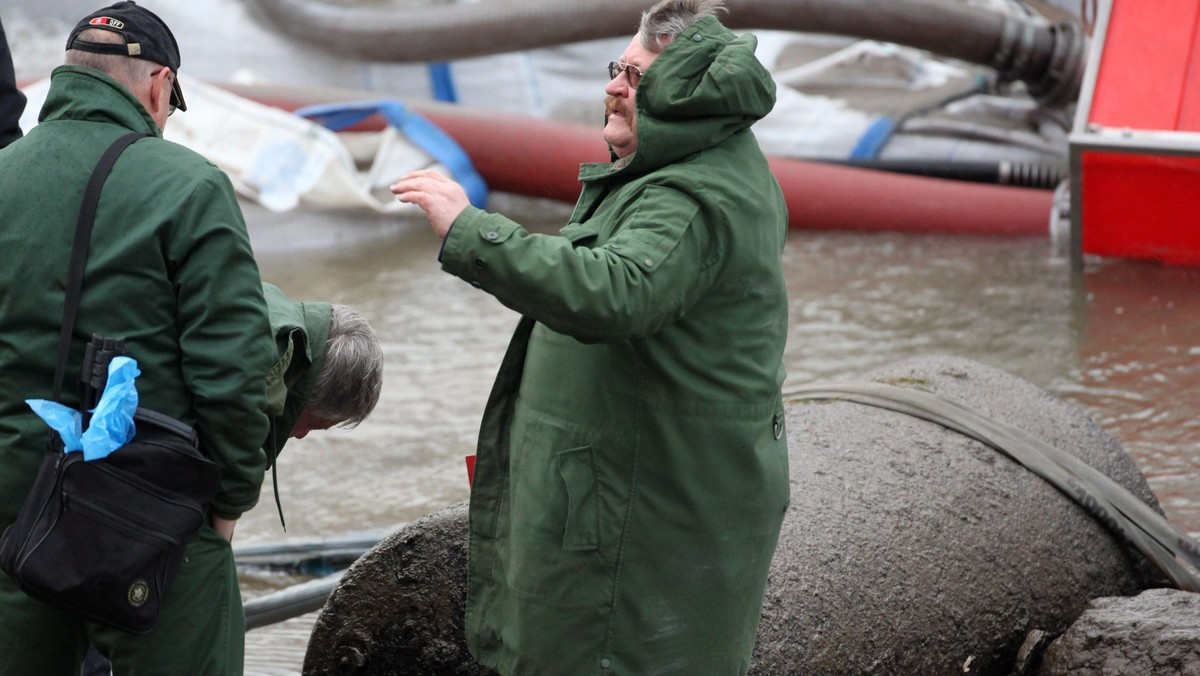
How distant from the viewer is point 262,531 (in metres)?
4.76

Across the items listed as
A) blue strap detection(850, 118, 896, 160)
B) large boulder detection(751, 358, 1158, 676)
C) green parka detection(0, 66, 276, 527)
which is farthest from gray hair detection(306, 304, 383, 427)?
blue strap detection(850, 118, 896, 160)

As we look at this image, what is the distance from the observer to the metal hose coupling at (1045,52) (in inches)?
389

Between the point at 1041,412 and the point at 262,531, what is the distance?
105 inches

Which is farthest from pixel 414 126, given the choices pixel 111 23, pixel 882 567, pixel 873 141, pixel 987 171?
pixel 111 23

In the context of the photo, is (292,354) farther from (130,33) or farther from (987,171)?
(987,171)

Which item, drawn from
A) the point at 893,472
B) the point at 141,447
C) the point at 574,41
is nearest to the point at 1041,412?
the point at 893,472

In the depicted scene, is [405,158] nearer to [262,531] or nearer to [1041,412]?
[262,531]

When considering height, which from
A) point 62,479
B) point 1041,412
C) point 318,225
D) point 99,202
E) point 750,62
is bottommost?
point 318,225

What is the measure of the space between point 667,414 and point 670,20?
2.02 ft

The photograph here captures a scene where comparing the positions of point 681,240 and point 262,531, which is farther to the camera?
point 262,531

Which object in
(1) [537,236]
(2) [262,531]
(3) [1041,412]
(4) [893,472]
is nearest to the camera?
(1) [537,236]

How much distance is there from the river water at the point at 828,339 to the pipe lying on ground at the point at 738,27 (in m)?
1.44

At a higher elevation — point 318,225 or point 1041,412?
point 1041,412

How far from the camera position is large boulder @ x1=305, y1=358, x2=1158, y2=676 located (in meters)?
2.78
